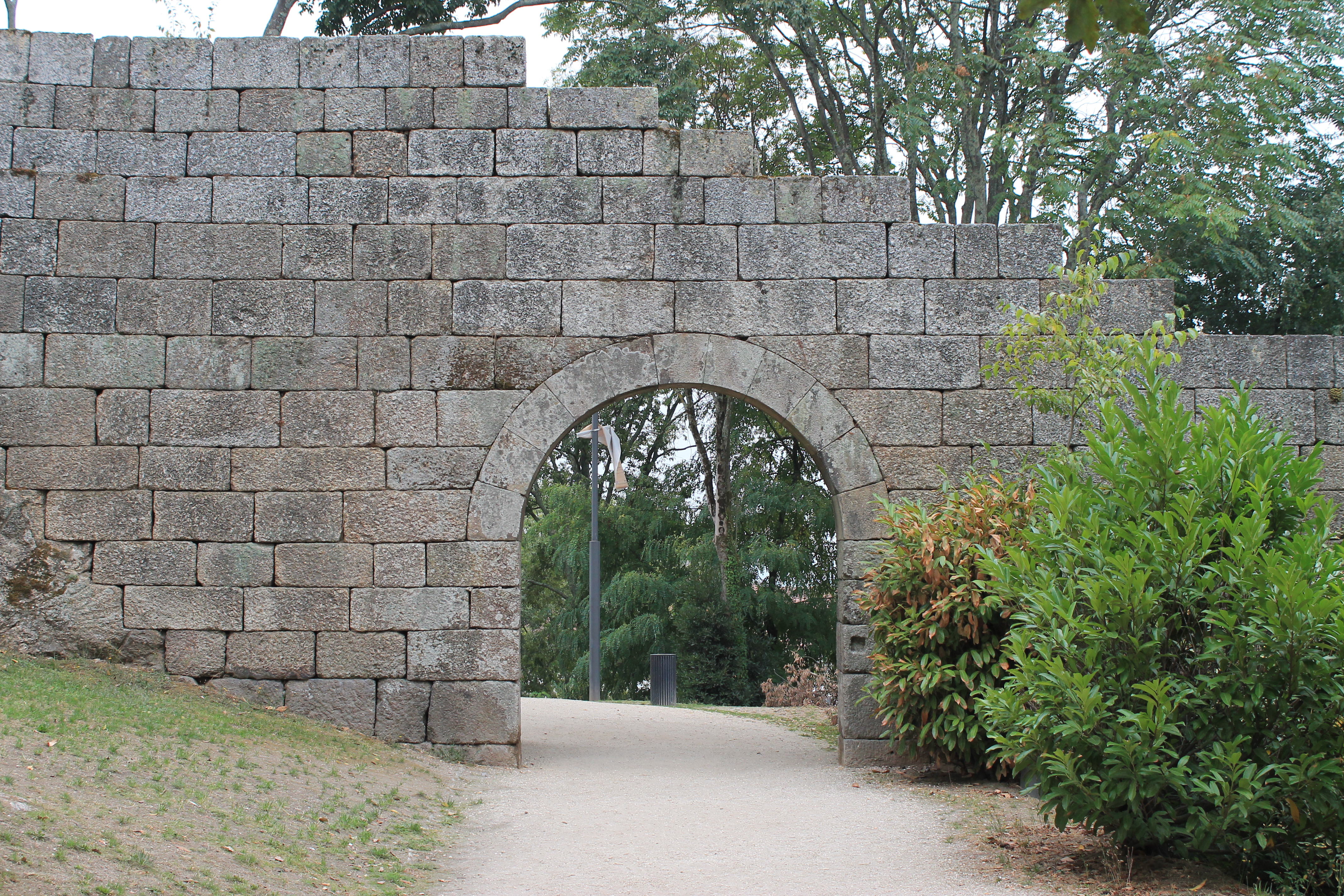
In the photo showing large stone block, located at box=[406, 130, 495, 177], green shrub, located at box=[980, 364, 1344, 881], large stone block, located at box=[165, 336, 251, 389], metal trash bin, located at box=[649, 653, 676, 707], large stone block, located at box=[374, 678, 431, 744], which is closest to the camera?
green shrub, located at box=[980, 364, 1344, 881]

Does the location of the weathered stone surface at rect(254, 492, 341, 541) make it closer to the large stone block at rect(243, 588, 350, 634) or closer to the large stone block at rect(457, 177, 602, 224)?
the large stone block at rect(243, 588, 350, 634)

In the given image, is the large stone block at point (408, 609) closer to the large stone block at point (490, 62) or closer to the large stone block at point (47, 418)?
the large stone block at point (47, 418)

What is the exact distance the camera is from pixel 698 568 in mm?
16016

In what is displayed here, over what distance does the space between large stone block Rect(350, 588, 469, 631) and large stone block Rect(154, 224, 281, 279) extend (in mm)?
2187

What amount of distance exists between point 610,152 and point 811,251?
4.81ft

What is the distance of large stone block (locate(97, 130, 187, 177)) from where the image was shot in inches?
283

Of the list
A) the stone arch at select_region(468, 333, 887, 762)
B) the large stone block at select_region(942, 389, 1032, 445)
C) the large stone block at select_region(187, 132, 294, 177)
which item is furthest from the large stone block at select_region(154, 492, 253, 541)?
the large stone block at select_region(942, 389, 1032, 445)

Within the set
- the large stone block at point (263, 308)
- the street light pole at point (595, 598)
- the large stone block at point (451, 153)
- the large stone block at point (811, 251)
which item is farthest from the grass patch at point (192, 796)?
the street light pole at point (595, 598)

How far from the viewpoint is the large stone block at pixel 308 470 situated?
7.04 meters

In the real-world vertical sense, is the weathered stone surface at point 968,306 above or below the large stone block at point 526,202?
below

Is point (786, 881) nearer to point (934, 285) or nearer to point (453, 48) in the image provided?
point (934, 285)

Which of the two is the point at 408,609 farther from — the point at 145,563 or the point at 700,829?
the point at 700,829

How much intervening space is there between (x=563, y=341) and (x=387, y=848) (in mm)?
3409

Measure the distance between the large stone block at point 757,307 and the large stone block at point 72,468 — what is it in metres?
3.65
